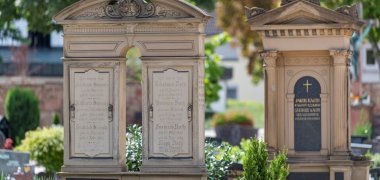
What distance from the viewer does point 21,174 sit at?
75.2 feet

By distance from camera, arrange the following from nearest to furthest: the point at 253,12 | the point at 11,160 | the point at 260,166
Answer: the point at 260,166
the point at 253,12
the point at 11,160

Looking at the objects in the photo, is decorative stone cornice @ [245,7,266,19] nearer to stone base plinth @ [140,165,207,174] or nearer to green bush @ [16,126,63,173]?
stone base plinth @ [140,165,207,174]

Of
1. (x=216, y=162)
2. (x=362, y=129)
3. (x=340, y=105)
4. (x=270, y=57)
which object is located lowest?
(x=216, y=162)

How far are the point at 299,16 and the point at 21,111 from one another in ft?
57.8

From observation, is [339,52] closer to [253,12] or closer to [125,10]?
[253,12]

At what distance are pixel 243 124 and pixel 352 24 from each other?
17.9m

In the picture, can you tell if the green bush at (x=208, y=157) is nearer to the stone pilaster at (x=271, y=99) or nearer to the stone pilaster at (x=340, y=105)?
the stone pilaster at (x=271, y=99)

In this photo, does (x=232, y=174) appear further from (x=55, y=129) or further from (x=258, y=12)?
(x=55, y=129)

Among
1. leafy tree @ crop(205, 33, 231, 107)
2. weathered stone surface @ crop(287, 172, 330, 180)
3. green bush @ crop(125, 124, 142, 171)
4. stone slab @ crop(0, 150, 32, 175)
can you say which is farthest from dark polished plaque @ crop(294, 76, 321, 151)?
leafy tree @ crop(205, 33, 231, 107)

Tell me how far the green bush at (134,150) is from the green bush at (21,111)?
16353 millimetres

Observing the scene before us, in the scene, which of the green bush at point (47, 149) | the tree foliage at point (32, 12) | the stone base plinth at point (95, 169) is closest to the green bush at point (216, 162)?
the stone base plinth at point (95, 169)

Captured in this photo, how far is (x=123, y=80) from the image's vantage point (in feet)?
62.1

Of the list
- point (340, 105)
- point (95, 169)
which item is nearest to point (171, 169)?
point (95, 169)

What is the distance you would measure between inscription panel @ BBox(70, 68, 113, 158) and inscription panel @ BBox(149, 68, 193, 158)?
63 cm
